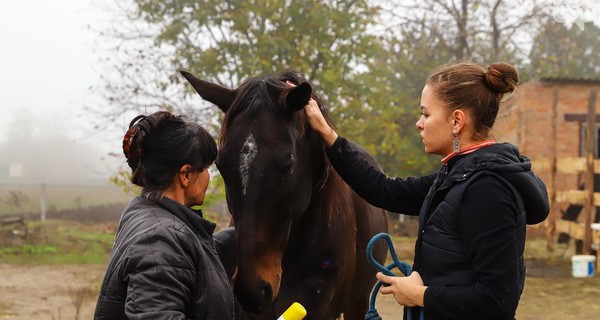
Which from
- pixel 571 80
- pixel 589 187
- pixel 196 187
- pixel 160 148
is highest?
pixel 571 80

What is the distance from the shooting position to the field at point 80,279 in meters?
7.46

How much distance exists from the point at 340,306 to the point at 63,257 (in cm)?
930

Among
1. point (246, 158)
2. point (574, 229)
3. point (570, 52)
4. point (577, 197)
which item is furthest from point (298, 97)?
point (570, 52)

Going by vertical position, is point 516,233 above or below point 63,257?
above

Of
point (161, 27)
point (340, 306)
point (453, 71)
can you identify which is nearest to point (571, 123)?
point (161, 27)

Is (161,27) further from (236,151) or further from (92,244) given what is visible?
(236,151)

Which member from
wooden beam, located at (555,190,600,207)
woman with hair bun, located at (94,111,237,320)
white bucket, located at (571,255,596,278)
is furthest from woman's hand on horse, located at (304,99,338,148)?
wooden beam, located at (555,190,600,207)

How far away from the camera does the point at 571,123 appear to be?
15.2 metres

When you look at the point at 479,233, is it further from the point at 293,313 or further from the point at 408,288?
the point at 293,313

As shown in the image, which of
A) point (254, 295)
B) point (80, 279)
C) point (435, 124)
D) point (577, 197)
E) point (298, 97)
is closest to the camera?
point (435, 124)

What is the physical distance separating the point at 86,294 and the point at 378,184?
21.7 feet

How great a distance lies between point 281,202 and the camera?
2516 mm

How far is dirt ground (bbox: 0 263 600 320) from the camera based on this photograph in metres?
7.33

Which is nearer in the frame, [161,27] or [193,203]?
[193,203]
